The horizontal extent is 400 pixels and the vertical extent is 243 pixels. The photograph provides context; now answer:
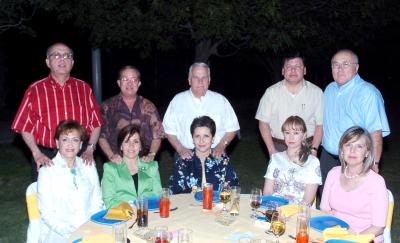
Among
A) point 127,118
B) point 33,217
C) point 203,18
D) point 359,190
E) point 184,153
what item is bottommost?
point 33,217

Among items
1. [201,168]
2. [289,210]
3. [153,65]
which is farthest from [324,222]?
[153,65]

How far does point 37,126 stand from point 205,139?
64.8 inches

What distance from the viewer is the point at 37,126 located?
4.48 meters

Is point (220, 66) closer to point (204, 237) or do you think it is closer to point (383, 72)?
point (383, 72)

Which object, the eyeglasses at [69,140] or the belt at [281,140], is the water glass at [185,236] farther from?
the belt at [281,140]

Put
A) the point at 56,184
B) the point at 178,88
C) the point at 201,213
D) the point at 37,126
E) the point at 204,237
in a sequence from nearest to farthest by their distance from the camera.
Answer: the point at 204,237 → the point at 201,213 → the point at 56,184 → the point at 37,126 → the point at 178,88

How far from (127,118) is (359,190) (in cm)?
240

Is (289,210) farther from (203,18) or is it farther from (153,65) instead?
(153,65)

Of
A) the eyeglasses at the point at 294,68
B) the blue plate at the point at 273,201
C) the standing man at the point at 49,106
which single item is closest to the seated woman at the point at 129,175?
the standing man at the point at 49,106

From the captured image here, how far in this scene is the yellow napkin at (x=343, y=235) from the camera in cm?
272

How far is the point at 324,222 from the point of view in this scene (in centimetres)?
307

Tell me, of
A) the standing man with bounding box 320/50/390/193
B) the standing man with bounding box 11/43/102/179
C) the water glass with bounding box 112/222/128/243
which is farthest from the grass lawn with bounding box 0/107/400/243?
the water glass with bounding box 112/222/128/243

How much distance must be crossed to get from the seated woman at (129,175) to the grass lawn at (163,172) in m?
1.89

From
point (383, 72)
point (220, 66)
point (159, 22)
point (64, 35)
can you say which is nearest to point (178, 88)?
point (220, 66)
